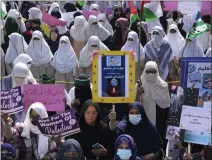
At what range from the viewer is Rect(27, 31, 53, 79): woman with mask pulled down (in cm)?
921

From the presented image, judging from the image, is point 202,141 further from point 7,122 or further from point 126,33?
point 126,33

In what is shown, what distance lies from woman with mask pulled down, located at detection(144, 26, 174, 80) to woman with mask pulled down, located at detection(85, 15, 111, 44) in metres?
1.47

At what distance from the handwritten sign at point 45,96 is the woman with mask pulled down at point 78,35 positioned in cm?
350

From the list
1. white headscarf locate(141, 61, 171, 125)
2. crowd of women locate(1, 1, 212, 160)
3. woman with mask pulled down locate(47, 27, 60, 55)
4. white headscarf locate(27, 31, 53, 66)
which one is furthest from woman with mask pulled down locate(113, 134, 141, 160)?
woman with mask pulled down locate(47, 27, 60, 55)

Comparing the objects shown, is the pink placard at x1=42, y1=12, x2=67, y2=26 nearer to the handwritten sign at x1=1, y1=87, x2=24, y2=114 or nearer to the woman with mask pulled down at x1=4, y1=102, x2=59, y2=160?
the handwritten sign at x1=1, y1=87, x2=24, y2=114

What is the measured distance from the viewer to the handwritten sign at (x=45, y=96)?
6312mm

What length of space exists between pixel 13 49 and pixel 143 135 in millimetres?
3892

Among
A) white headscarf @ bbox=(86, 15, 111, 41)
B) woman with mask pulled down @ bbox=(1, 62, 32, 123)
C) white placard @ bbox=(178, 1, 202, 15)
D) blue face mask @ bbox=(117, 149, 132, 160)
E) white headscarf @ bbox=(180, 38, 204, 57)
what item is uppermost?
white placard @ bbox=(178, 1, 202, 15)

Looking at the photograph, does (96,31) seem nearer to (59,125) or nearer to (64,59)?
(64,59)

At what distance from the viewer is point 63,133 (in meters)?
5.59

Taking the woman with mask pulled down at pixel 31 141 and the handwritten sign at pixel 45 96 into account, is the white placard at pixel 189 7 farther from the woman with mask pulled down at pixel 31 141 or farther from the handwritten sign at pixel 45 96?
the woman with mask pulled down at pixel 31 141

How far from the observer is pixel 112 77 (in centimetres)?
608

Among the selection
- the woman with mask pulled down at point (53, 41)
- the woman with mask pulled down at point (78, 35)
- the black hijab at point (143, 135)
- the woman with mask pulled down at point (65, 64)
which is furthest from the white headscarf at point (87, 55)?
the black hijab at point (143, 135)

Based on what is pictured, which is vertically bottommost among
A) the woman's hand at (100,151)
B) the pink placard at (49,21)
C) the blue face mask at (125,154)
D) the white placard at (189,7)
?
the woman's hand at (100,151)
